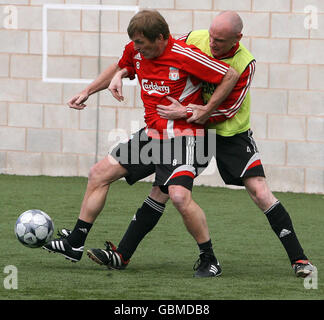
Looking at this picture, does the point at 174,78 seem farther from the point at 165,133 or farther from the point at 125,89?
the point at 125,89

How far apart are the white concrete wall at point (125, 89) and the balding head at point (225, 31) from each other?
4.99 metres

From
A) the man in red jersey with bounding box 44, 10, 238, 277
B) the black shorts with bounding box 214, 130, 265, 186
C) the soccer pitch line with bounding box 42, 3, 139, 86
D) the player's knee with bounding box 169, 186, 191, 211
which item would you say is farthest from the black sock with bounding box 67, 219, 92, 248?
the soccer pitch line with bounding box 42, 3, 139, 86

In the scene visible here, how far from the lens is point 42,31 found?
11.2 meters

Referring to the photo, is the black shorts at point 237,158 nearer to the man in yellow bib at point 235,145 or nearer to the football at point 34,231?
the man in yellow bib at point 235,145

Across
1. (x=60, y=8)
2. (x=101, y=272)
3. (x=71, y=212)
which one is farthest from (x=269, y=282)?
(x=60, y=8)

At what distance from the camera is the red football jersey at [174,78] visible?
560 centimetres

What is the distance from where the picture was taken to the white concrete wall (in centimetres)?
1051

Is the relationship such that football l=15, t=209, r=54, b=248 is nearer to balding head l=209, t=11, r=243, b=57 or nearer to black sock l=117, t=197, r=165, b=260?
black sock l=117, t=197, r=165, b=260

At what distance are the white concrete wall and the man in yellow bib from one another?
4.71 m

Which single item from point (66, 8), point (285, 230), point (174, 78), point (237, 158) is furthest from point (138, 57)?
point (66, 8)

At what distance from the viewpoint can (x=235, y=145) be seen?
19.4ft

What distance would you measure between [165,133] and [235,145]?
483 millimetres

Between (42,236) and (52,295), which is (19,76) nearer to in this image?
(42,236)

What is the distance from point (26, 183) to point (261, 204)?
5.36 meters
